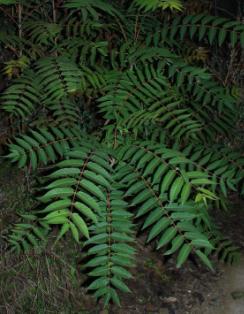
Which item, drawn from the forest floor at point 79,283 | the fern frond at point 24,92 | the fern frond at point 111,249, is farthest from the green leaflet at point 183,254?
the forest floor at point 79,283

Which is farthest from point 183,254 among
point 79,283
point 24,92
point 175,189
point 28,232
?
point 79,283

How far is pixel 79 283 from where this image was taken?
301 cm

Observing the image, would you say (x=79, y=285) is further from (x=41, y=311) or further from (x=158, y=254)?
(x=158, y=254)

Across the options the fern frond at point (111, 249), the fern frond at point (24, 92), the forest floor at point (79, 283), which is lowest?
the forest floor at point (79, 283)

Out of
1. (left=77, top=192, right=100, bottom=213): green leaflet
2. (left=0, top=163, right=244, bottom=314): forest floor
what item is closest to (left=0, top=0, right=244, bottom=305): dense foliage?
(left=77, top=192, right=100, bottom=213): green leaflet

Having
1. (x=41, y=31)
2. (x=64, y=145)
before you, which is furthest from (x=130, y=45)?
(x=64, y=145)

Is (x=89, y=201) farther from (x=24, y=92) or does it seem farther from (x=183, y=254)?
(x=24, y=92)

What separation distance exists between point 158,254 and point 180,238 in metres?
1.81

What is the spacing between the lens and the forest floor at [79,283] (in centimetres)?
289

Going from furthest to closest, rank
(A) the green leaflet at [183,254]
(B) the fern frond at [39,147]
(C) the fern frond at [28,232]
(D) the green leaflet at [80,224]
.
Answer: (C) the fern frond at [28,232], (B) the fern frond at [39,147], (A) the green leaflet at [183,254], (D) the green leaflet at [80,224]

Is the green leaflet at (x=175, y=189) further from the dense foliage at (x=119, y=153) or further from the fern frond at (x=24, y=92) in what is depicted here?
the fern frond at (x=24, y=92)

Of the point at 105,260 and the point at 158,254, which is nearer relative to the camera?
the point at 105,260

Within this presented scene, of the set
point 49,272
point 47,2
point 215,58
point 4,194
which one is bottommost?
point 49,272

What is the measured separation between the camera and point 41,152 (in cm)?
204
